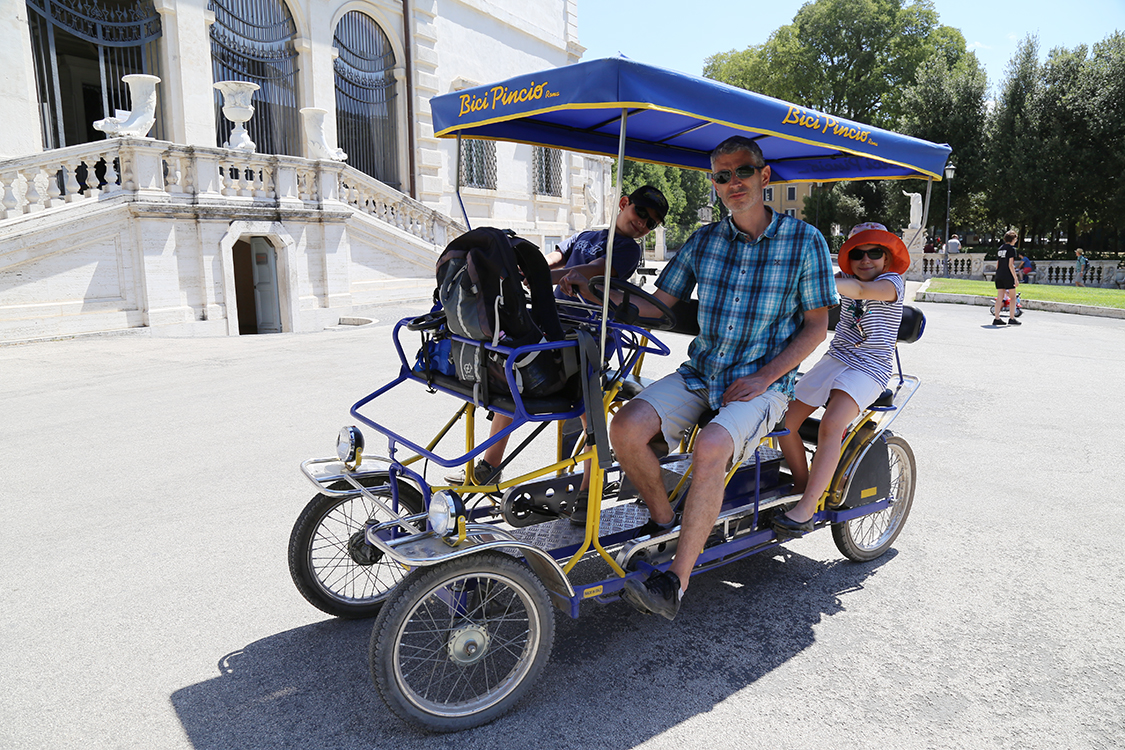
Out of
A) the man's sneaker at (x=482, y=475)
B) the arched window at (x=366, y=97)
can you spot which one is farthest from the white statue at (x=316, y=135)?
the man's sneaker at (x=482, y=475)

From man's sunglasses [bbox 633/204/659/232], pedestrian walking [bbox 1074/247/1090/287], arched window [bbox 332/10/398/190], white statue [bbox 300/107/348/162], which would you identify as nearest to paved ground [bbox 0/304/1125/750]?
man's sunglasses [bbox 633/204/659/232]

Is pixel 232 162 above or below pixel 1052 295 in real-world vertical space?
above

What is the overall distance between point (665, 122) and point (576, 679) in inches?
113

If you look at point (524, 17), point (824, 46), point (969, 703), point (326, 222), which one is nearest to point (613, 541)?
point (969, 703)

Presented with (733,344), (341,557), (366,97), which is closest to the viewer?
(733,344)

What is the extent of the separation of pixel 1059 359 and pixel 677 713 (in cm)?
1085

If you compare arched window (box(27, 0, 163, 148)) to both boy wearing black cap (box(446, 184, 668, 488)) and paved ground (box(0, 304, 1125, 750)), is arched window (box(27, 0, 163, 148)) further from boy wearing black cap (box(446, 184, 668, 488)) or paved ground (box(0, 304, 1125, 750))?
boy wearing black cap (box(446, 184, 668, 488))

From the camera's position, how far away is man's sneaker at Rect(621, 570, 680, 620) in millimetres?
3016

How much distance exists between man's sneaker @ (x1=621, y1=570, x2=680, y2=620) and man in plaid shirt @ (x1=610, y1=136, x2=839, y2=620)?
0.20ft

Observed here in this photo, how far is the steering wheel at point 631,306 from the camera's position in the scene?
3.29 meters

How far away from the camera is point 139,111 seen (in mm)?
13055

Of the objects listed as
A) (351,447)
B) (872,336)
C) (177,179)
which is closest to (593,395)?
(351,447)

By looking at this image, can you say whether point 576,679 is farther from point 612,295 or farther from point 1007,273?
point 1007,273

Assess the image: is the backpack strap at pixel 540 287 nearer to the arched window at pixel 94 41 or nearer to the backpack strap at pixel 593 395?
the backpack strap at pixel 593 395
